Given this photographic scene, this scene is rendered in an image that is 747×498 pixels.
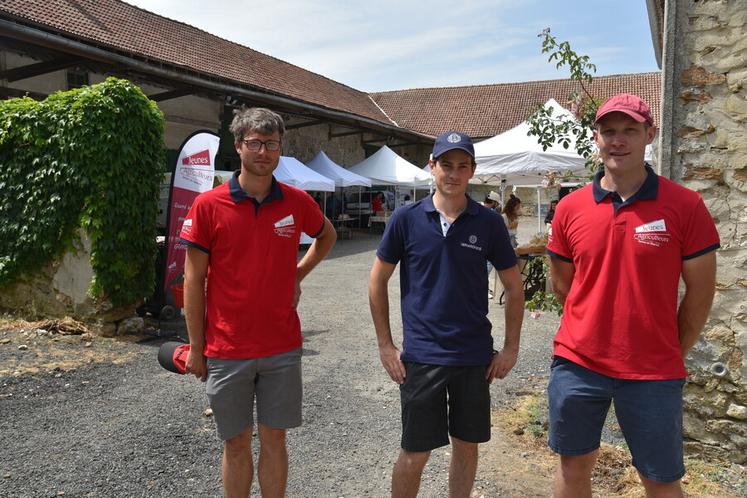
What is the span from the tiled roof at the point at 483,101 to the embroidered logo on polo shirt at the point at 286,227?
96.0 feet

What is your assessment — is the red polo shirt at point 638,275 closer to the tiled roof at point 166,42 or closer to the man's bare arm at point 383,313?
the man's bare arm at point 383,313

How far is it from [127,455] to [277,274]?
1.87 m

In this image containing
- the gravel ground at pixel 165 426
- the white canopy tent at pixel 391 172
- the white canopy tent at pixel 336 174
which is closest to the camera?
the gravel ground at pixel 165 426

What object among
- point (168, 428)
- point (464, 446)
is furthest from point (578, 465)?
point (168, 428)

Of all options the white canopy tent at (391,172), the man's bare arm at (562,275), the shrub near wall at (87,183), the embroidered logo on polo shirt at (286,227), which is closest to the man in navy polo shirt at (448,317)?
the man's bare arm at (562,275)

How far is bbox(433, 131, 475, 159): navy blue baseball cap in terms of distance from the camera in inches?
97.7

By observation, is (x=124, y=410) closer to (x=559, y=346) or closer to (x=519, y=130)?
(x=559, y=346)

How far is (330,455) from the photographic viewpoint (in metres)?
3.60

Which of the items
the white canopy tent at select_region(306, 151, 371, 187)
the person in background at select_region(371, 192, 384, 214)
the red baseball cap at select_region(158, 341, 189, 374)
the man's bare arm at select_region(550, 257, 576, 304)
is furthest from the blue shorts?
the person in background at select_region(371, 192, 384, 214)

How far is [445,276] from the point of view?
243cm

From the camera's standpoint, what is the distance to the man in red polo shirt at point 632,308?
2.11 meters

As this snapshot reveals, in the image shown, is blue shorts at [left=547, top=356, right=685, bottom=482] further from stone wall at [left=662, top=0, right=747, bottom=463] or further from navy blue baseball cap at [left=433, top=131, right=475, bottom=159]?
stone wall at [left=662, top=0, right=747, bottom=463]

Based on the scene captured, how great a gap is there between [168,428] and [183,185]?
11.0 feet

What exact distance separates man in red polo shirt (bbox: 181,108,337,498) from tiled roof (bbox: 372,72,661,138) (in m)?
29.3
